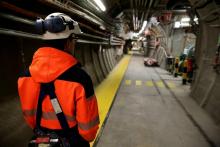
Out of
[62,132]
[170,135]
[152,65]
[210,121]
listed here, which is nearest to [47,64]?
[62,132]

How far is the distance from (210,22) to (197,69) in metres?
1.55

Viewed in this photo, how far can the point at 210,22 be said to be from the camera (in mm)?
5215

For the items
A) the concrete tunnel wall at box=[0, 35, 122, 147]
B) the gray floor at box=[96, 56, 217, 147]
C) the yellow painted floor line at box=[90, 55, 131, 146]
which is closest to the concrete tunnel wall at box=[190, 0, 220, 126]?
the gray floor at box=[96, 56, 217, 147]

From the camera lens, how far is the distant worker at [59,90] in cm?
146

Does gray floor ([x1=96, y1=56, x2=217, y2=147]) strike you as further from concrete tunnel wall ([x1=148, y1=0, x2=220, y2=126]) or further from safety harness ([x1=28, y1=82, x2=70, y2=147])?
safety harness ([x1=28, y1=82, x2=70, y2=147])

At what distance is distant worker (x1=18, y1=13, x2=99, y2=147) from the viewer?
1456mm

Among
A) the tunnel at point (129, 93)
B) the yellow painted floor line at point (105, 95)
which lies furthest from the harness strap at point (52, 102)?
the yellow painted floor line at point (105, 95)

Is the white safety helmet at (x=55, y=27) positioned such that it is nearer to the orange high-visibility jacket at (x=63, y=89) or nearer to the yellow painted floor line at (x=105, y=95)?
the orange high-visibility jacket at (x=63, y=89)

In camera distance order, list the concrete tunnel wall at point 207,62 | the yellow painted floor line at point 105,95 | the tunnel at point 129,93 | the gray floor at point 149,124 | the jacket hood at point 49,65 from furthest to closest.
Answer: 1. the yellow painted floor line at point 105,95
2. the concrete tunnel wall at point 207,62
3. the gray floor at point 149,124
4. the tunnel at point 129,93
5. the jacket hood at point 49,65

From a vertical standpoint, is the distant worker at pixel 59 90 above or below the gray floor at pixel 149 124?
above

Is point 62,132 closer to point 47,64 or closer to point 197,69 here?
point 47,64

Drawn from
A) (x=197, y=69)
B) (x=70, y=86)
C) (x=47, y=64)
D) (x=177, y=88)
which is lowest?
(x=177, y=88)

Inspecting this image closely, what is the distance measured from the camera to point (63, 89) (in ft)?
4.77

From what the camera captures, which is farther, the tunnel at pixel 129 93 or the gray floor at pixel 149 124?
the gray floor at pixel 149 124
